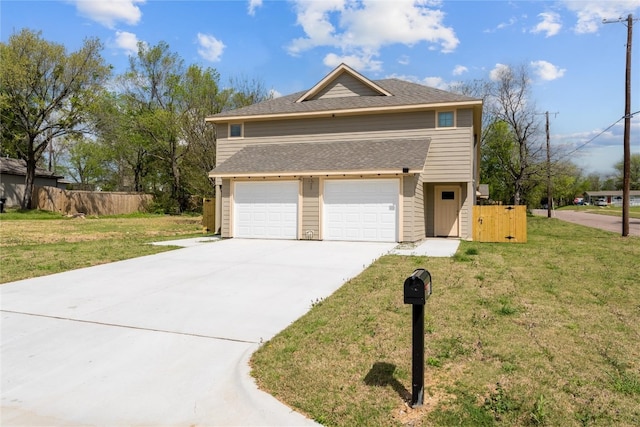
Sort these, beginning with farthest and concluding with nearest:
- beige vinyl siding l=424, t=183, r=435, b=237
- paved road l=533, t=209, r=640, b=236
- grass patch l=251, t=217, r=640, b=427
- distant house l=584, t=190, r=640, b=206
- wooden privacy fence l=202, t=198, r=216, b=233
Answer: distant house l=584, t=190, r=640, b=206
paved road l=533, t=209, r=640, b=236
wooden privacy fence l=202, t=198, r=216, b=233
beige vinyl siding l=424, t=183, r=435, b=237
grass patch l=251, t=217, r=640, b=427

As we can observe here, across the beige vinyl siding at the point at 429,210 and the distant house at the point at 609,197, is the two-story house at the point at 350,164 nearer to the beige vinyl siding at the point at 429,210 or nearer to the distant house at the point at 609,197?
the beige vinyl siding at the point at 429,210

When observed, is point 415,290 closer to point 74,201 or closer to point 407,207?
point 407,207

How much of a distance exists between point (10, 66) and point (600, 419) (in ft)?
113

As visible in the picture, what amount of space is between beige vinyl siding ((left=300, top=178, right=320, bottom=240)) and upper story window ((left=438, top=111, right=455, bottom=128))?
17.9 feet

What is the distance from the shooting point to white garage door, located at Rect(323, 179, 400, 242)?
46.0 feet

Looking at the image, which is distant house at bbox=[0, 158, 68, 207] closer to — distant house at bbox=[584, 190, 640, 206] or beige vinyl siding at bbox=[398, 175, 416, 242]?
beige vinyl siding at bbox=[398, 175, 416, 242]

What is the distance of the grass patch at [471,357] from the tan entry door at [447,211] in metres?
9.66

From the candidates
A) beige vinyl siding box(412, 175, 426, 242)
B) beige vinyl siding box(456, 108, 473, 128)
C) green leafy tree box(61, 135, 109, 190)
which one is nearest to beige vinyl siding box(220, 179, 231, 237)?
beige vinyl siding box(412, 175, 426, 242)

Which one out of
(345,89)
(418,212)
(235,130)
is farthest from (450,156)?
(235,130)

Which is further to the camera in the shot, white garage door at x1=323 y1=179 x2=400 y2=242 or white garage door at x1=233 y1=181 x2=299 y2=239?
white garage door at x1=233 y1=181 x2=299 y2=239

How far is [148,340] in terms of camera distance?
4520mm

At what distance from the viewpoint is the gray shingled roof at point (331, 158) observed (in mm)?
14023

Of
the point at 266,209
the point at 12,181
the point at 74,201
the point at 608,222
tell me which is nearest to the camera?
the point at 266,209

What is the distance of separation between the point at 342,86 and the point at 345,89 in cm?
20
